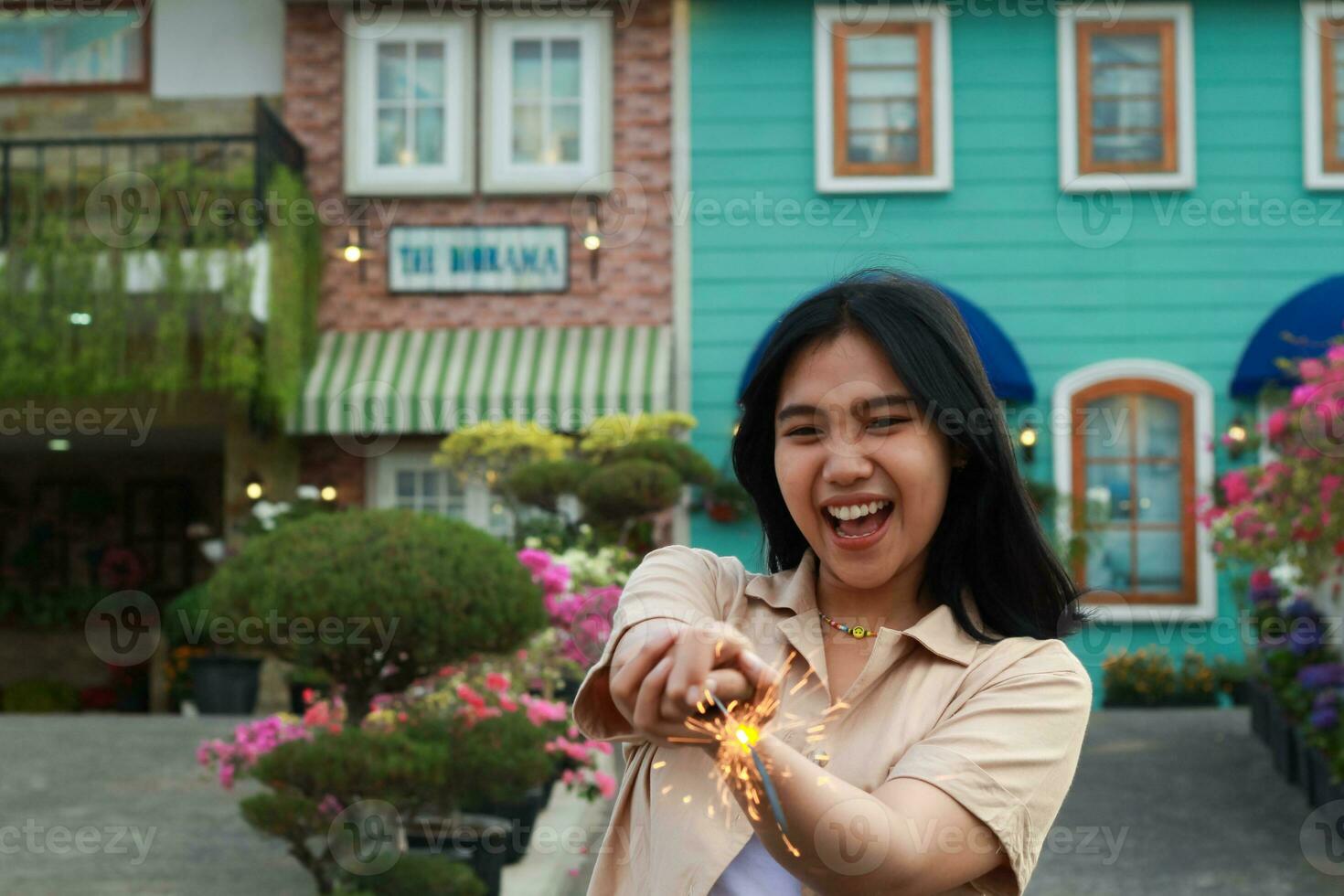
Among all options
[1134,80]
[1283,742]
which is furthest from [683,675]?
[1134,80]

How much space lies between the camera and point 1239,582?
9070 millimetres

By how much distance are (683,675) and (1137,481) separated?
10816mm

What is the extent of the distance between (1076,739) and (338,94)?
10928 mm

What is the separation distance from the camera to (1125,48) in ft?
37.2

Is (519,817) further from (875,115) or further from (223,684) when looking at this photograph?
(875,115)

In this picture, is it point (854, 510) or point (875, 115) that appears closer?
point (854, 510)

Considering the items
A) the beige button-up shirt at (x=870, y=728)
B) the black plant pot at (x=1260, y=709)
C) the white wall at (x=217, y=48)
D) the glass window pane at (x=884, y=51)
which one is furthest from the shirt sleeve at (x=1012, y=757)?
the white wall at (x=217, y=48)

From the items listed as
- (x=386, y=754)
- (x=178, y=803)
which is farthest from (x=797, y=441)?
(x=178, y=803)

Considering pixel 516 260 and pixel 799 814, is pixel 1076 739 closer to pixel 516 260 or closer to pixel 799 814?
pixel 799 814

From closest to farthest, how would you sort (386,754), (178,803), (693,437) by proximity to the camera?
(386,754)
(178,803)
(693,437)

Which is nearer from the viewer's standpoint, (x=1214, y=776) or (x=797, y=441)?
(x=797, y=441)

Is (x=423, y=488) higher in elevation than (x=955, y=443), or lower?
lower

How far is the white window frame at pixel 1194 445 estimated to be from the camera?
11.1 meters

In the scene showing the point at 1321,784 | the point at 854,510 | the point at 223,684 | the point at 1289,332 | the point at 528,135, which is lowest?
the point at 223,684
